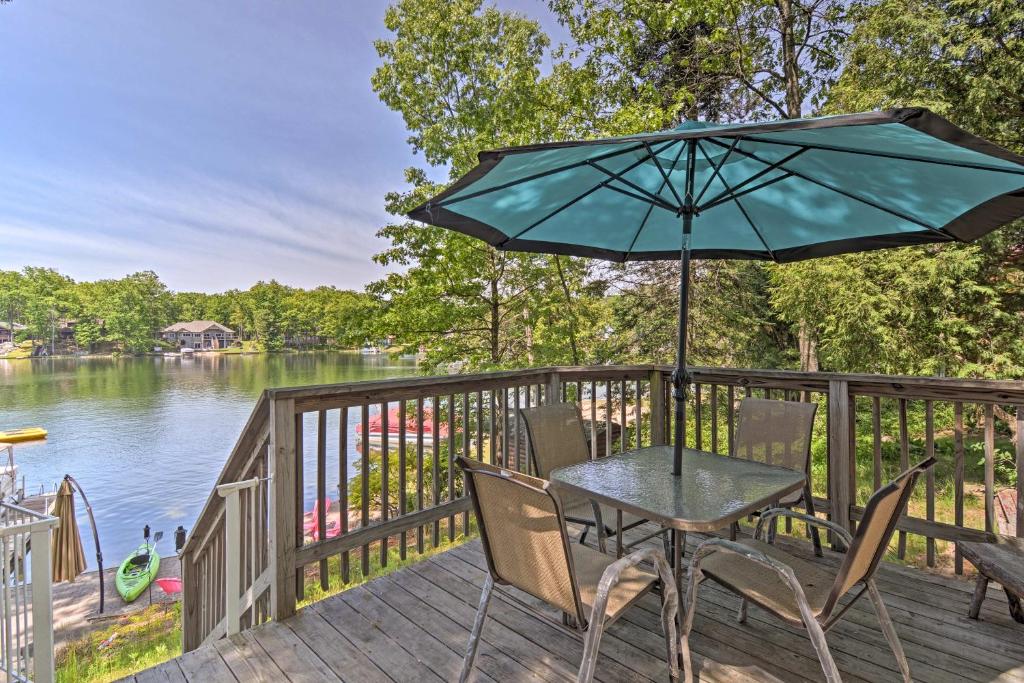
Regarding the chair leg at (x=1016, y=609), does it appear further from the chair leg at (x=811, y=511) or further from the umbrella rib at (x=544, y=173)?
Result: the umbrella rib at (x=544, y=173)

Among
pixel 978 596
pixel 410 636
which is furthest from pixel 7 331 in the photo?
pixel 978 596

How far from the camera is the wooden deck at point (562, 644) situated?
76.7 inches

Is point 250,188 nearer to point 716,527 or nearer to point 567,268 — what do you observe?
point 567,268

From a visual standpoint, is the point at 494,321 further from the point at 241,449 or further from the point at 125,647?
the point at 125,647

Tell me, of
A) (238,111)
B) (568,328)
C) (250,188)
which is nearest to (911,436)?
(568,328)

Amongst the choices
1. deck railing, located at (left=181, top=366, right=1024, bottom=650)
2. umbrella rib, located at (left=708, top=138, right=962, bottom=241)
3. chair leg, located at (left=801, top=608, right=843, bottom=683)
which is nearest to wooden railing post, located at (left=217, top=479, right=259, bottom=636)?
deck railing, located at (left=181, top=366, right=1024, bottom=650)

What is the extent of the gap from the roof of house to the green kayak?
33479mm

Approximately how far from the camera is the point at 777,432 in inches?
114

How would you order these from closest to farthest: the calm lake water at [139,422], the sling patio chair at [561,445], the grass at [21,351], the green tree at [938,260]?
the sling patio chair at [561,445] → the green tree at [938,260] → the calm lake water at [139,422] → the grass at [21,351]

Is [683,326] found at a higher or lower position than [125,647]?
higher

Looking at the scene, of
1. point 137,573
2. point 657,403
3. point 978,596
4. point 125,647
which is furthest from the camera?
point 137,573

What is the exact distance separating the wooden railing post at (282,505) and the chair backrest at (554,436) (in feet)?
3.94

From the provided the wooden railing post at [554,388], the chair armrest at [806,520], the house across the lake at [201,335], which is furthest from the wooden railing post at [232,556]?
the house across the lake at [201,335]

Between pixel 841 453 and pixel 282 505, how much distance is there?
10.9ft
